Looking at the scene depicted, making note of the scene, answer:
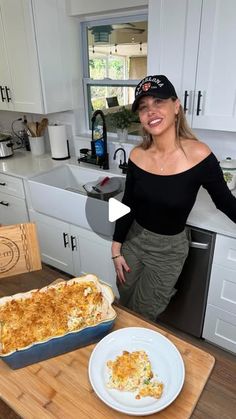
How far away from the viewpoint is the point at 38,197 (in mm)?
2080

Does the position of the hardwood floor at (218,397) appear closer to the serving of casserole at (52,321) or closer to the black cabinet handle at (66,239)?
the serving of casserole at (52,321)

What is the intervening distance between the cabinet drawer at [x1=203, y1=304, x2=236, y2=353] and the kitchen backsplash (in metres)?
0.94

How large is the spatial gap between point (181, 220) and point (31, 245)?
65cm

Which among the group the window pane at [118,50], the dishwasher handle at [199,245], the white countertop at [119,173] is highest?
the window pane at [118,50]

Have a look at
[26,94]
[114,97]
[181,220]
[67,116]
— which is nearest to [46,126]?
[67,116]

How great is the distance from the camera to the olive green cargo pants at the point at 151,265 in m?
1.37

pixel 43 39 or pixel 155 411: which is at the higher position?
pixel 43 39

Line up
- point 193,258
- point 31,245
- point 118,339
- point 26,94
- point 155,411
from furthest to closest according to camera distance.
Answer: point 26,94
point 193,258
point 31,245
point 118,339
point 155,411

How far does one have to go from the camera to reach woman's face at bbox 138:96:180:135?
3.73 feet

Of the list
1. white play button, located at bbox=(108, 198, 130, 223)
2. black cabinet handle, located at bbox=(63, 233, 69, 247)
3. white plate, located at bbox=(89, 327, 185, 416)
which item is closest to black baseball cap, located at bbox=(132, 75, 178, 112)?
white play button, located at bbox=(108, 198, 130, 223)

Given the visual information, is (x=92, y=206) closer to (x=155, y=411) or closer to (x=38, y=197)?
(x=38, y=197)

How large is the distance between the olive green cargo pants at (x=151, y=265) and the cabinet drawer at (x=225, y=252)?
171mm

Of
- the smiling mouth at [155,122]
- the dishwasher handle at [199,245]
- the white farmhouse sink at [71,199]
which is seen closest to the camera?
the smiling mouth at [155,122]

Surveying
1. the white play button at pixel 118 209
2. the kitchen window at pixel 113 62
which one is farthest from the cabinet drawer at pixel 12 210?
the white play button at pixel 118 209
